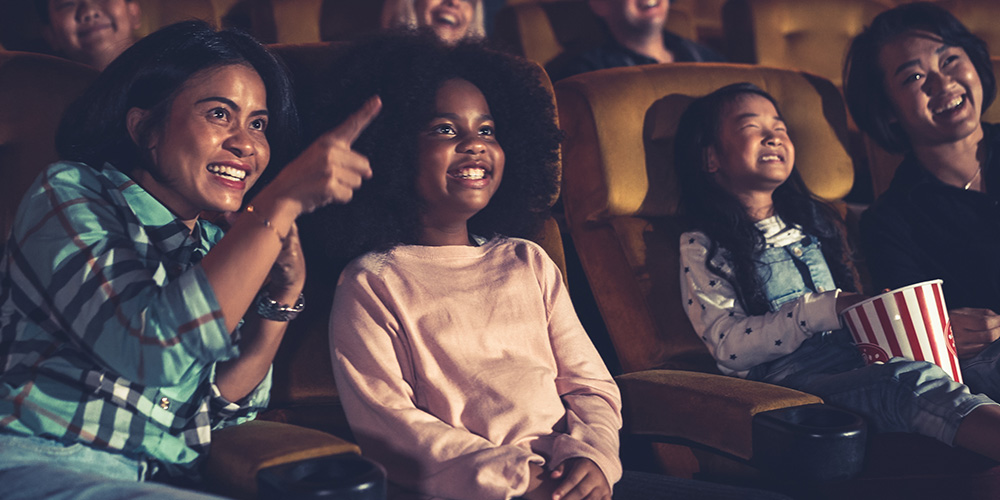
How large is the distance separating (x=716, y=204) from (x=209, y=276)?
1.13 meters

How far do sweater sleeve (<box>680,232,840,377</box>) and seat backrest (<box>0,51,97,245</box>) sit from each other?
116 cm

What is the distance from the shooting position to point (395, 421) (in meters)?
1.22

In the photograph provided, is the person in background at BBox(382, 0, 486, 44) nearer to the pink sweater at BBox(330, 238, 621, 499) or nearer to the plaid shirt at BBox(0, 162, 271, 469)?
the pink sweater at BBox(330, 238, 621, 499)

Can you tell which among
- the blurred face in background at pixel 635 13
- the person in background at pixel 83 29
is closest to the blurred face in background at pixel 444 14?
the blurred face in background at pixel 635 13

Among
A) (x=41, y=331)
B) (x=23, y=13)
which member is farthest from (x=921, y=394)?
(x=23, y=13)

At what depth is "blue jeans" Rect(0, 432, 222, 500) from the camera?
2.95ft

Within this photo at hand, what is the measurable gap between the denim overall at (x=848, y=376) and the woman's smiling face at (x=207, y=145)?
3.30 feet

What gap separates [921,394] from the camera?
1321 millimetres

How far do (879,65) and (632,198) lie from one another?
781 millimetres

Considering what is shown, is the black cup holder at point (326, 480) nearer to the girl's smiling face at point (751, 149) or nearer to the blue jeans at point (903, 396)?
the blue jeans at point (903, 396)

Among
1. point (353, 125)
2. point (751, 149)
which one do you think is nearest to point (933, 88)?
point (751, 149)

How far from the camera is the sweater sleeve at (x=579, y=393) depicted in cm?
127

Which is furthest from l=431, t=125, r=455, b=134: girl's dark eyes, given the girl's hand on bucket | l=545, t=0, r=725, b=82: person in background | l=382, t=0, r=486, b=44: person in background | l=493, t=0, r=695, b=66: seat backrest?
l=493, t=0, r=695, b=66: seat backrest

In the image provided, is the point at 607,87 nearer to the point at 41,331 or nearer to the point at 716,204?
the point at 716,204
